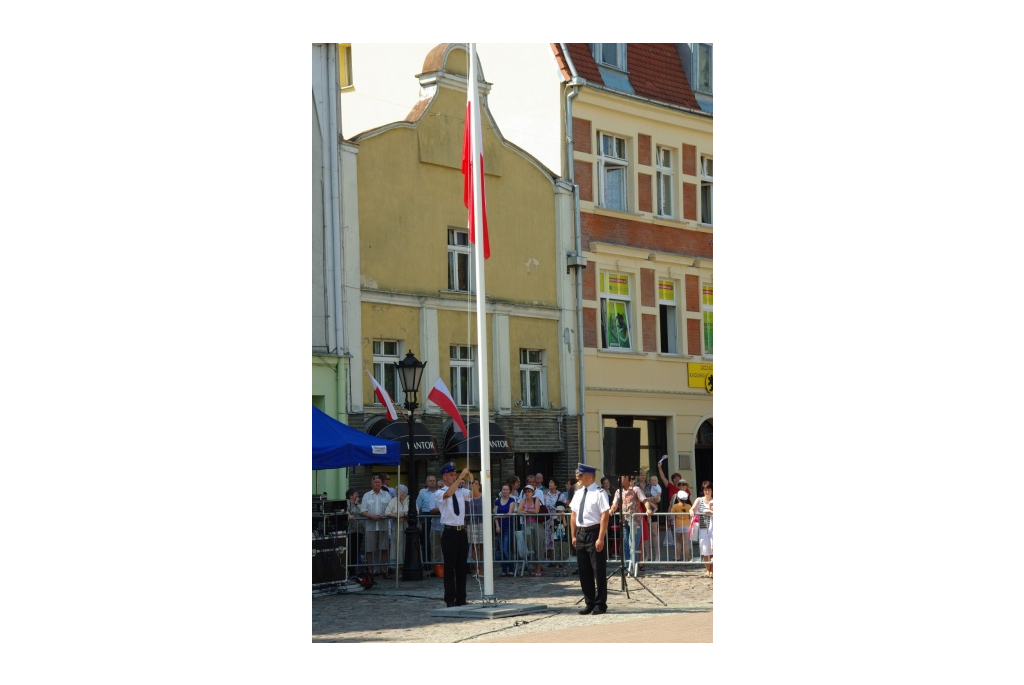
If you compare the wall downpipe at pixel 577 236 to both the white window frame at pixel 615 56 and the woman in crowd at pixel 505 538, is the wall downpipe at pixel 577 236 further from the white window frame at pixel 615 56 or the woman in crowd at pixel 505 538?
the woman in crowd at pixel 505 538

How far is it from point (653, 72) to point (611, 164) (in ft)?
9.70

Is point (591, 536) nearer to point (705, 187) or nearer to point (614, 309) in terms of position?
point (614, 309)

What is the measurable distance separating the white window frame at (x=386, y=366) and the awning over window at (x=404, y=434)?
52 cm

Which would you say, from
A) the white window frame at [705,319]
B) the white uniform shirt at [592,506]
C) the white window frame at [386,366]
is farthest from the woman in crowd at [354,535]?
the white window frame at [705,319]

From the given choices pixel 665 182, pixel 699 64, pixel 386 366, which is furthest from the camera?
pixel 699 64

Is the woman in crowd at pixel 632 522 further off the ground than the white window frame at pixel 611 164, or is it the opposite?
the white window frame at pixel 611 164

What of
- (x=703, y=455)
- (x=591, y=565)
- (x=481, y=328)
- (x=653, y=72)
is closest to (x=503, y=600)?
(x=591, y=565)

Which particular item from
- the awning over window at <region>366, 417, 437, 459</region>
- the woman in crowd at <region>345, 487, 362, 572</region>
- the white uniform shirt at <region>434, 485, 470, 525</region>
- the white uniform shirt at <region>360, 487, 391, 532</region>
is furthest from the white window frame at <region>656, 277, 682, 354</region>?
the white uniform shirt at <region>434, 485, 470, 525</region>

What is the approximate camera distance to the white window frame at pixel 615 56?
31734 mm

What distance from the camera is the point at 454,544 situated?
658 inches
